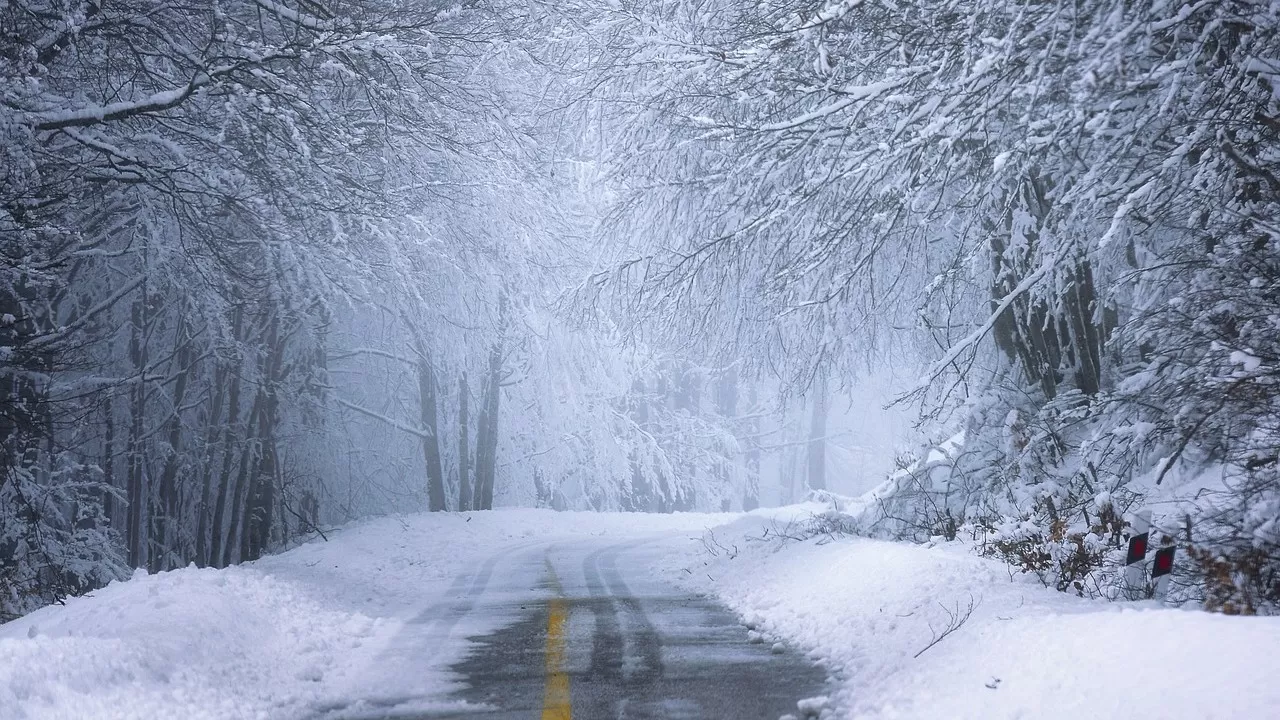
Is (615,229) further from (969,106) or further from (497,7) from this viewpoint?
(969,106)

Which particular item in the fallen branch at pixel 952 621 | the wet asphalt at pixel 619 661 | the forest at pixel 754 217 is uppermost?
the forest at pixel 754 217

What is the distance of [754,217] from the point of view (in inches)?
400

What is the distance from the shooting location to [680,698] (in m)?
6.23

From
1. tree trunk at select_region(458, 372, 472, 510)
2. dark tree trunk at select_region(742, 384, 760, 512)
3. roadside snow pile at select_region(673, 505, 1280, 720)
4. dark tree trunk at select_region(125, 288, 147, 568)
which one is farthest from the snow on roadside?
dark tree trunk at select_region(742, 384, 760, 512)

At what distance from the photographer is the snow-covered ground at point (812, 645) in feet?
15.1

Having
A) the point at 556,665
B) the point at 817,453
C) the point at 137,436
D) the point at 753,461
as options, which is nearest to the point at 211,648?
the point at 556,665

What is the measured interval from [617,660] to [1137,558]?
12.3 feet

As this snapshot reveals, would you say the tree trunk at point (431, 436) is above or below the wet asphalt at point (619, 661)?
above

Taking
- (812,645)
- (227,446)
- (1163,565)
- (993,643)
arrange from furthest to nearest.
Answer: (227,446) < (812,645) < (1163,565) < (993,643)

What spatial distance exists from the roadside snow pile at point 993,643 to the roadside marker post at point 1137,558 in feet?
1.40

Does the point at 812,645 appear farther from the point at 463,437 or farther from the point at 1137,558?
the point at 463,437

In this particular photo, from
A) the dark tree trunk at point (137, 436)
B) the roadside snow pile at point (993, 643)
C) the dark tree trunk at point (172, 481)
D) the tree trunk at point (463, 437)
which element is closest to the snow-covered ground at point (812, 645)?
the roadside snow pile at point (993, 643)

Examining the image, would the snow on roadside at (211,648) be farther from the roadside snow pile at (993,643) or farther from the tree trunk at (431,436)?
the tree trunk at (431,436)

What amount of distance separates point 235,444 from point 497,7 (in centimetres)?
1229
